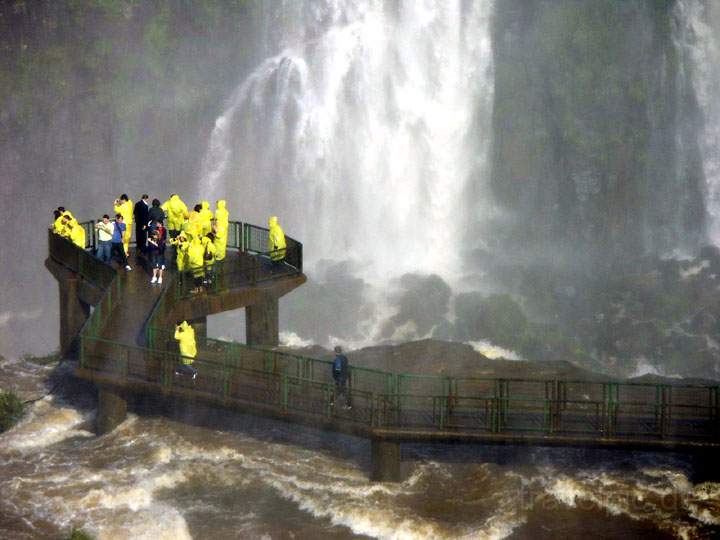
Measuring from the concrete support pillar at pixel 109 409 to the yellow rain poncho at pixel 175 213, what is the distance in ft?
20.7

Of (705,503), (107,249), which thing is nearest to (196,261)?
(107,249)

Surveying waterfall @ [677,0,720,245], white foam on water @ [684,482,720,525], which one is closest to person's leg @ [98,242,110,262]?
white foam on water @ [684,482,720,525]

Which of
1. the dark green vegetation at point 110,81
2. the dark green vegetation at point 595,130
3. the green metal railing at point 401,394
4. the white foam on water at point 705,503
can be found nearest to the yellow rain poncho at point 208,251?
the green metal railing at point 401,394

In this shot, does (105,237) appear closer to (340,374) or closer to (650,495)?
(340,374)

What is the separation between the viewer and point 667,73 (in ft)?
221

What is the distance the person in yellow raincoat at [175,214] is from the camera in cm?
3641

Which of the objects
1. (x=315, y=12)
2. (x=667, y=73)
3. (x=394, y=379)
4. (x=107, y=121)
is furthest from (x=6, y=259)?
(x=394, y=379)

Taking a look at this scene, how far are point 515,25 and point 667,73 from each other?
7.91m

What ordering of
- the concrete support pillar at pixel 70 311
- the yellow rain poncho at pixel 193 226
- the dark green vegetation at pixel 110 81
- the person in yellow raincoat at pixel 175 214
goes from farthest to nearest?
1. the dark green vegetation at pixel 110 81
2. the concrete support pillar at pixel 70 311
3. the person in yellow raincoat at pixel 175 214
4. the yellow rain poncho at pixel 193 226

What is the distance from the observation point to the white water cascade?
65.4 m

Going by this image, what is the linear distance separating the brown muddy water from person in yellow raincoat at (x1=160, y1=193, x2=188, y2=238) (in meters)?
6.33

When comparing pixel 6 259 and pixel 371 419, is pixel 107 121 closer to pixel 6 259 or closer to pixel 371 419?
pixel 6 259

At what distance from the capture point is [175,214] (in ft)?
120

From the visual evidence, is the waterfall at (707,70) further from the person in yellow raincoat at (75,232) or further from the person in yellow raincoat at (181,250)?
the person in yellow raincoat at (181,250)
